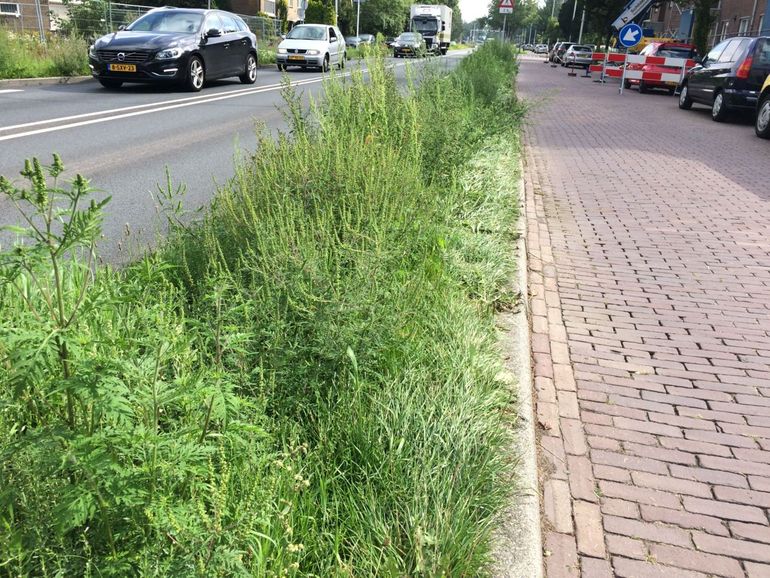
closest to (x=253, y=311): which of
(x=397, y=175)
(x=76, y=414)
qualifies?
(x=76, y=414)

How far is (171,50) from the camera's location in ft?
52.5

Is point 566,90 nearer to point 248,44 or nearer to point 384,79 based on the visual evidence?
point 248,44

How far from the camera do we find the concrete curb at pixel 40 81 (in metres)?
17.0

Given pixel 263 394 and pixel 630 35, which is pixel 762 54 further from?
pixel 263 394

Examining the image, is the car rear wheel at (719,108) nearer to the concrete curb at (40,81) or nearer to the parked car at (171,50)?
the parked car at (171,50)

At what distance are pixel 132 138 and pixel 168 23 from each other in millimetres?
8164

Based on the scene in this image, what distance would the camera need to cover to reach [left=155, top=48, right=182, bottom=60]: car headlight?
1584 cm

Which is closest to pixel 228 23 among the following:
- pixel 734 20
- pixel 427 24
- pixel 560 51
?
pixel 734 20

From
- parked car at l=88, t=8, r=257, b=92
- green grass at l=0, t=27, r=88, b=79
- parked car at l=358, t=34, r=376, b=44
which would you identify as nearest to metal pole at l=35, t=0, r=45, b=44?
green grass at l=0, t=27, r=88, b=79

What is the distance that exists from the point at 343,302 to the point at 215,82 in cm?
1962

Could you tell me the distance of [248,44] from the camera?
20156 millimetres

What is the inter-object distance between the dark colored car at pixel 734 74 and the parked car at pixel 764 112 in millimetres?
1284

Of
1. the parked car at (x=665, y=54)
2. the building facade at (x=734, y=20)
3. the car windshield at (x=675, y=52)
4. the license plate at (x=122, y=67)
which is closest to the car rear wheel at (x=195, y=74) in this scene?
the license plate at (x=122, y=67)

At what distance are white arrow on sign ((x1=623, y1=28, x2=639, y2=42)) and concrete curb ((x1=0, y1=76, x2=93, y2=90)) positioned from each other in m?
16.9
